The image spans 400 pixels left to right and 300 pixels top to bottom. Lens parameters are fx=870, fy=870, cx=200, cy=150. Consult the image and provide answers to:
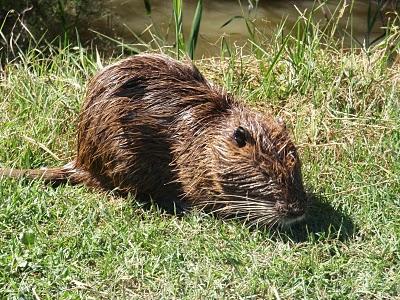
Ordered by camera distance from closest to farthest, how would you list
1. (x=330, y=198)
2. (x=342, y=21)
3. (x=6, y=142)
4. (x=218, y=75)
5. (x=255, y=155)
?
(x=255, y=155)
(x=330, y=198)
(x=6, y=142)
(x=218, y=75)
(x=342, y=21)

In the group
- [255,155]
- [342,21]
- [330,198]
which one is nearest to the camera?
[255,155]

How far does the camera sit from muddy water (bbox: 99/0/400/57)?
25.4 feet

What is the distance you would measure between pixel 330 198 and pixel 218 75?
1430mm

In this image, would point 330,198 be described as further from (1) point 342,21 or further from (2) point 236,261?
(1) point 342,21

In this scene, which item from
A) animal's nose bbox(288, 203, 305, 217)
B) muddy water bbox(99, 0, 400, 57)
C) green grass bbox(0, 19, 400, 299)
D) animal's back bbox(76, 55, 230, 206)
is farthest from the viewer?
muddy water bbox(99, 0, 400, 57)

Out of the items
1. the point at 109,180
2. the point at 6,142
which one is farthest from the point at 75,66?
the point at 109,180

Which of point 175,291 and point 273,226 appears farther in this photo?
point 273,226

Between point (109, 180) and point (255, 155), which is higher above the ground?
point (255, 155)

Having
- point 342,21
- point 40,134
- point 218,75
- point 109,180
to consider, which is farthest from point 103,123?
point 342,21

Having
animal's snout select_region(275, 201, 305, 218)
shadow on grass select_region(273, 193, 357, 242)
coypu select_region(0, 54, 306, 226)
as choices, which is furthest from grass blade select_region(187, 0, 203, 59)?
animal's snout select_region(275, 201, 305, 218)

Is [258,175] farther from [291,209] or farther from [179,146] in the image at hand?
[179,146]

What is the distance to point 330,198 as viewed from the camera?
4391 mm

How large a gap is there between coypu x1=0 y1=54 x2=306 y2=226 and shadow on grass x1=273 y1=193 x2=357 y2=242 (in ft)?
0.33

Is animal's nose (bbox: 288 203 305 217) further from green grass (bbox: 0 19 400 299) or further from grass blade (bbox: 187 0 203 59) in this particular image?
grass blade (bbox: 187 0 203 59)
